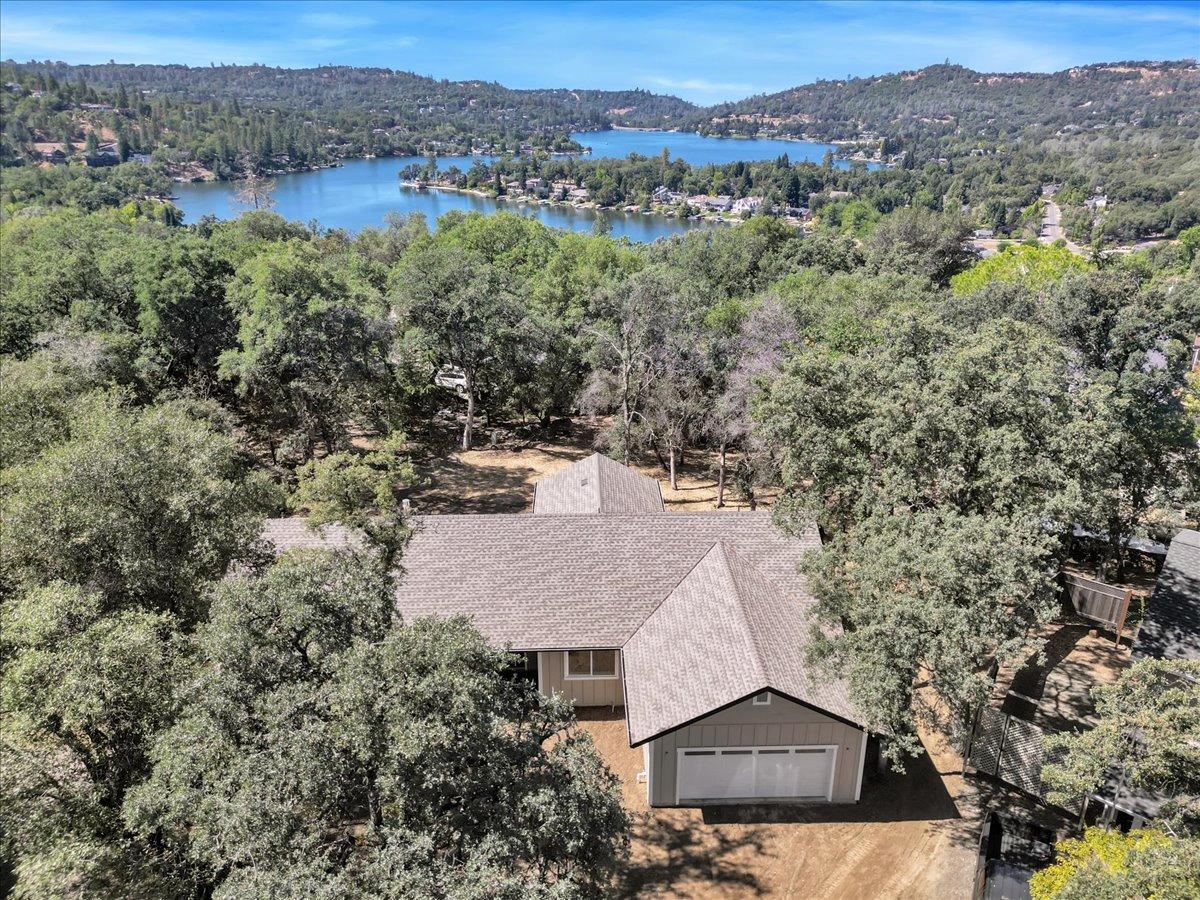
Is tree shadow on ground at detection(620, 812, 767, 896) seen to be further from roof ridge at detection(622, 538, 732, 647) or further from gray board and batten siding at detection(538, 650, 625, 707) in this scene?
roof ridge at detection(622, 538, 732, 647)

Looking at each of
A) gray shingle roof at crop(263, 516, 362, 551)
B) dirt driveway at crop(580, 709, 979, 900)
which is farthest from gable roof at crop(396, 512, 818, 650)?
dirt driveway at crop(580, 709, 979, 900)

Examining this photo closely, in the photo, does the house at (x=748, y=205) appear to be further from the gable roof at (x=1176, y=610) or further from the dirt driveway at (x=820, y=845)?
the dirt driveway at (x=820, y=845)

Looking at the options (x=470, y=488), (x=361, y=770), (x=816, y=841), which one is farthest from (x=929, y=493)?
(x=470, y=488)

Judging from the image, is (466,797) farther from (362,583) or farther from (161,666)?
(161,666)

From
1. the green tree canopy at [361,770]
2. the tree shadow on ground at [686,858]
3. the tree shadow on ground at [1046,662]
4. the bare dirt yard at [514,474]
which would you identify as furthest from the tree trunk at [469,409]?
the tree shadow on ground at [1046,662]

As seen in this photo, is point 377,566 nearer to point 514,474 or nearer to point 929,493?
point 929,493

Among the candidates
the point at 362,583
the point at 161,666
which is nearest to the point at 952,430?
the point at 362,583
